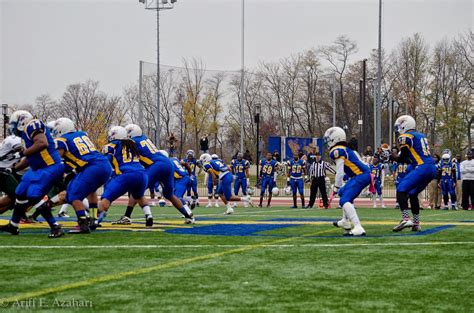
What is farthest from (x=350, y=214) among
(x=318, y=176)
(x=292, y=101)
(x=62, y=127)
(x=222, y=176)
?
(x=292, y=101)

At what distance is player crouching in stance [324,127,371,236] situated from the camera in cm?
1223

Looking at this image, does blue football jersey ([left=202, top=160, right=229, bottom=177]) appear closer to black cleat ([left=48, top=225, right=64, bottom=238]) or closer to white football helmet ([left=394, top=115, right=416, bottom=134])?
white football helmet ([left=394, top=115, right=416, bottom=134])

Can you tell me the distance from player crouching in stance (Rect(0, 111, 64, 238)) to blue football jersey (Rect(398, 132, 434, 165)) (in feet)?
19.0

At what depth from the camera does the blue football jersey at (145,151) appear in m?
14.7

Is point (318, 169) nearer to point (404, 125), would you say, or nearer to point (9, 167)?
point (404, 125)

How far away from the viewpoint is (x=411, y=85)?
6038 cm

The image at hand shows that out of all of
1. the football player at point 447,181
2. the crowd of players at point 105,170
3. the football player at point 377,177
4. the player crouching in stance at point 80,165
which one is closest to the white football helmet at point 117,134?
the crowd of players at point 105,170

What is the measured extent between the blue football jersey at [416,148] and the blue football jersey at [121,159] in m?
4.77

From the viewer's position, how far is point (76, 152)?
12.2 meters

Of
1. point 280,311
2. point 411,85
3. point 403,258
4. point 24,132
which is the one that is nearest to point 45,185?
point 24,132

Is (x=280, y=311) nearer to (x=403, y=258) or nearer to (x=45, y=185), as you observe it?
(x=403, y=258)

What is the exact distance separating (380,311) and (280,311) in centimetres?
77

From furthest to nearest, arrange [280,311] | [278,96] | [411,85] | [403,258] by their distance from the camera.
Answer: [278,96], [411,85], [403,258], [280,311]

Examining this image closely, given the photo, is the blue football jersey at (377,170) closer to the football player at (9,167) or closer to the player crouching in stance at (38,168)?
the football player at (9,167)
